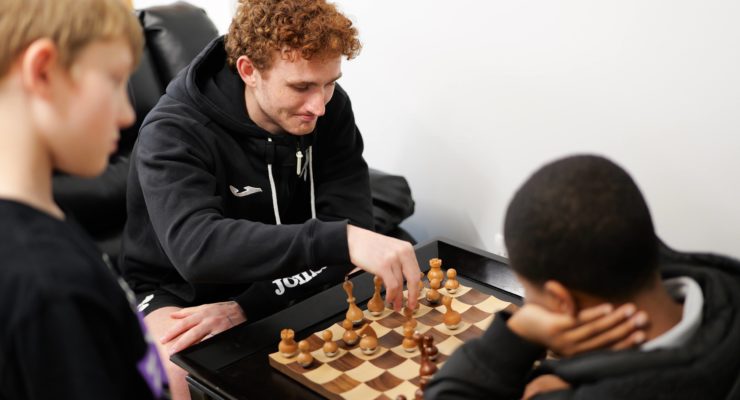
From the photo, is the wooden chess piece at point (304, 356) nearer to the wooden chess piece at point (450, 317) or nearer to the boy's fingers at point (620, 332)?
the wooden chess piece at point (450, 317)

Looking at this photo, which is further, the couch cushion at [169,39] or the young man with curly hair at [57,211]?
the couch cushion at [169,39]

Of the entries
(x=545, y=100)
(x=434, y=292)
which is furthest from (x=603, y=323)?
(x=545, y=100)

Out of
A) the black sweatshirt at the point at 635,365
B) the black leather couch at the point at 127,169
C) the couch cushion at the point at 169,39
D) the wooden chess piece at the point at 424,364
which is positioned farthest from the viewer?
the couch cushion at the point at 169,39

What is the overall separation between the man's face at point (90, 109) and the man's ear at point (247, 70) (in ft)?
2.64

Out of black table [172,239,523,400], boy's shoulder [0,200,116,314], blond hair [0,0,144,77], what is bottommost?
black table [172,239,523,400]

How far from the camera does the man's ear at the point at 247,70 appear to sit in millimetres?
1710

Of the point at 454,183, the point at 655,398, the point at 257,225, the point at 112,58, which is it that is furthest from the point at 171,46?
the point at 655,398

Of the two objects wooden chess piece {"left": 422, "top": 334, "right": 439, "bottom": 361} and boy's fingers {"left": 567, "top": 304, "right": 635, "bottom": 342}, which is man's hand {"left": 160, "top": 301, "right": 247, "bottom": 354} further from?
boy's fingers {"left": 567, "top": 304, "right": 635, "bottom": 342}

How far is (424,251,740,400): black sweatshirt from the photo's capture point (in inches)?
35.3

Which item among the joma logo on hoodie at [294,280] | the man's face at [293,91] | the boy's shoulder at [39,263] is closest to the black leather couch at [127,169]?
the joma logo on hoodie at [294,280]

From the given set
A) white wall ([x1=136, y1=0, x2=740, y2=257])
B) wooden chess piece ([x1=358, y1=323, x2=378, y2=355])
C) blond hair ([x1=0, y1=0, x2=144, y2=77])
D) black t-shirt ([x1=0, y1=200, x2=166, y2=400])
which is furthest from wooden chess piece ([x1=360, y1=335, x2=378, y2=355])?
white wall ([x1=136, y1=0, x2=740, y2=257])

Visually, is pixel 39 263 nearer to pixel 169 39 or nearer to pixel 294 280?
pixel 294 280

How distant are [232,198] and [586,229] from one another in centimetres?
102

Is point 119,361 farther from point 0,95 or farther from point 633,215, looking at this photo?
point 633,215
